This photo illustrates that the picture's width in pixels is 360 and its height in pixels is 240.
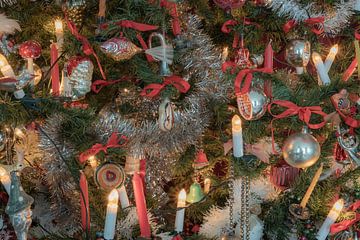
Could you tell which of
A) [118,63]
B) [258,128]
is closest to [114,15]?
[118,63]

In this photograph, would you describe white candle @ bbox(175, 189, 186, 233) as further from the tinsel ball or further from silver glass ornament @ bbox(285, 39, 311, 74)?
silver glass ornament @ bbox(285, 39, 311, 74)

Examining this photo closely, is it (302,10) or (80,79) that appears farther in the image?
(302,10)

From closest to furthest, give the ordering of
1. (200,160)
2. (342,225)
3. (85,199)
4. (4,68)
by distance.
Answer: (4,68) → (85,199) → (342,225) → (200,160)

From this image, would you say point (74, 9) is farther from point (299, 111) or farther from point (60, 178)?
point (299, 111)

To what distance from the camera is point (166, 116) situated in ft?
3.30

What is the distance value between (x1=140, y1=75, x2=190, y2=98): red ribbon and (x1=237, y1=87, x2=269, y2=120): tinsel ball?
126 millimetres

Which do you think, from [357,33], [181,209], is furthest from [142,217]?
[357,33]

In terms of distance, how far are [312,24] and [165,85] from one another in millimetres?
428

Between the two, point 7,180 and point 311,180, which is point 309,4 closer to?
point 311,180

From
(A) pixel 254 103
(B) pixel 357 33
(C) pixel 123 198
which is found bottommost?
(C) pixel 123 198

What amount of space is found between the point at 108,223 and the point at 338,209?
51cm

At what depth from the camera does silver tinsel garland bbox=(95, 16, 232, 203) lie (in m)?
1.05

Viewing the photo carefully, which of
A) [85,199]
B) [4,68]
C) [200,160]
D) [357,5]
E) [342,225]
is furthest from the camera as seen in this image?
[357,5]

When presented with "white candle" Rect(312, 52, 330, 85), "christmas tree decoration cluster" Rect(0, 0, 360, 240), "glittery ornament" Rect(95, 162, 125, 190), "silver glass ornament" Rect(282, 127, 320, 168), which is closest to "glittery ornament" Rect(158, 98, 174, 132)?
"christmas tree decoration cluster" Rect(0, 0, 360, 240)
